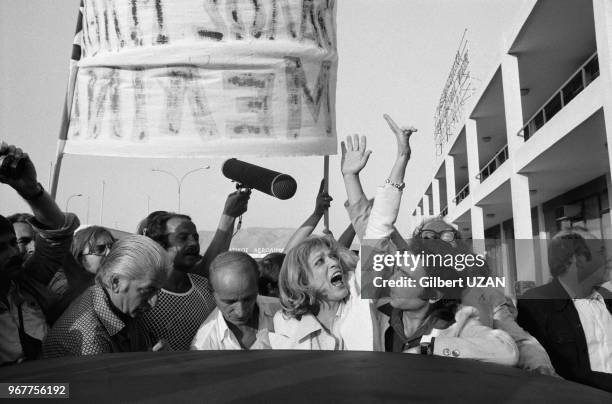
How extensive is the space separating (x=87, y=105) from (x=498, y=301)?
1.84 meters

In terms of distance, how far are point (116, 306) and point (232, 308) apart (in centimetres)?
49

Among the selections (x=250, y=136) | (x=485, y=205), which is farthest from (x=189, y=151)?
(x=485, y=205)

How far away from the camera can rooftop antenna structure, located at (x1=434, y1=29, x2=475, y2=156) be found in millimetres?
15421

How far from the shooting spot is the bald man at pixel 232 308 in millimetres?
2109

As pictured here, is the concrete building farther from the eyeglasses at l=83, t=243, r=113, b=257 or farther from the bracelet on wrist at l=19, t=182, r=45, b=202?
the bracelet on wrist at l=19, t=182, r=45, b=202

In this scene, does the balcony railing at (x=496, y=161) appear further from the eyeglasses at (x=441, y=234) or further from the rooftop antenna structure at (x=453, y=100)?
the eyeglasses at (x=441, y=234)

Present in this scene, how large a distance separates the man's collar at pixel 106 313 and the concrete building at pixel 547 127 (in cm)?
392

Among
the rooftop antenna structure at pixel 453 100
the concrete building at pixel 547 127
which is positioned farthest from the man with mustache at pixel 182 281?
the rooftop antenna structure at pixel 453 100

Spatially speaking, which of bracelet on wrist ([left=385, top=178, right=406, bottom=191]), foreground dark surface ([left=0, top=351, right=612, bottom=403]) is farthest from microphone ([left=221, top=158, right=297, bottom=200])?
foreground dark surface ([left=0, top=351, right=612, bottom=403])

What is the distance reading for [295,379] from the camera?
92 cm

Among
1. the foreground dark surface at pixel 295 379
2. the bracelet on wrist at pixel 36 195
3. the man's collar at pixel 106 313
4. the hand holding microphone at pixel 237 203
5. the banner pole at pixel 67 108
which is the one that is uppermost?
the banner pole at pixel 67 108

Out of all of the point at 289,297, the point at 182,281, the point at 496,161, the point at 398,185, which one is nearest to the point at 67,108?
the point at 182,281

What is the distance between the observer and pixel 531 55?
12031 millimetres

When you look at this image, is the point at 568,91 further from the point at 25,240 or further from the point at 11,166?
the point at 11,166
